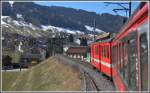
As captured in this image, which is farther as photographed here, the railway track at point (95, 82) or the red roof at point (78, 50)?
the red roof at point (78, 50)

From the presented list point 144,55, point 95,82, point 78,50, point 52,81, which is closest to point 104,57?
point 95,82

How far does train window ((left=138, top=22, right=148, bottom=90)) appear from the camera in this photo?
6.75 metres

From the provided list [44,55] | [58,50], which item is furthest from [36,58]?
[58,50]

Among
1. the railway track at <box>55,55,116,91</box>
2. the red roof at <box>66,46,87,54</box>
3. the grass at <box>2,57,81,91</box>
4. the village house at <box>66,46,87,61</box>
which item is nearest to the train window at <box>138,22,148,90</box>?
the railway track at <box>55,55,116,91</box>

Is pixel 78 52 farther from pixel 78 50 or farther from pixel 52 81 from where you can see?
pixel 52 81

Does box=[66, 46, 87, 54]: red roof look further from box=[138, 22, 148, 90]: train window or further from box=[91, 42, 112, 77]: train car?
box=[138, 22, 148, 90]: train window

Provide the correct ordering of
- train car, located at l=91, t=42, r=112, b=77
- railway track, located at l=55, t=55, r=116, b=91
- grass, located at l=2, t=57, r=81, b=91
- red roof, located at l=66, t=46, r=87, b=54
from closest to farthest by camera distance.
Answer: railway track, located at l=55, t=55, r=116, b=91
train car, located at l=91, t=42, r=112, b=77
grass, located at l=2, t=57, r=81, b=91
red roof, located at l=66, t=46, r=87, b=54

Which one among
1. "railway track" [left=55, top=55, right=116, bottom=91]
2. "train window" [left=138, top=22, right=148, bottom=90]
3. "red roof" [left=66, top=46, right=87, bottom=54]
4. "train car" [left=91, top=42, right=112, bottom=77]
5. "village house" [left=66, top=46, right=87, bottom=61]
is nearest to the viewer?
"train window" [left=138, top=22, right=148, bottom=90]

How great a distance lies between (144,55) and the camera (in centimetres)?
689

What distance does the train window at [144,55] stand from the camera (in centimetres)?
675

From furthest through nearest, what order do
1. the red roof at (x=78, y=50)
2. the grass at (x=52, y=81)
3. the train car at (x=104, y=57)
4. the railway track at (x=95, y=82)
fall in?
the red roof at (x=78, y=50) < the grass at (x=52, y=81) < the train car at (x=104, y=57) < the railway track at (x=95, y=82)

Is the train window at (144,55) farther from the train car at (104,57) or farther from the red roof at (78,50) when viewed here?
the red roof at (78,50)

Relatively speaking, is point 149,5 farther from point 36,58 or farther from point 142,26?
point 36,58

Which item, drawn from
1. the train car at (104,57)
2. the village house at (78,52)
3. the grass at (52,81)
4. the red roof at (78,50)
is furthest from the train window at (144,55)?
the red roof at (78,50)
